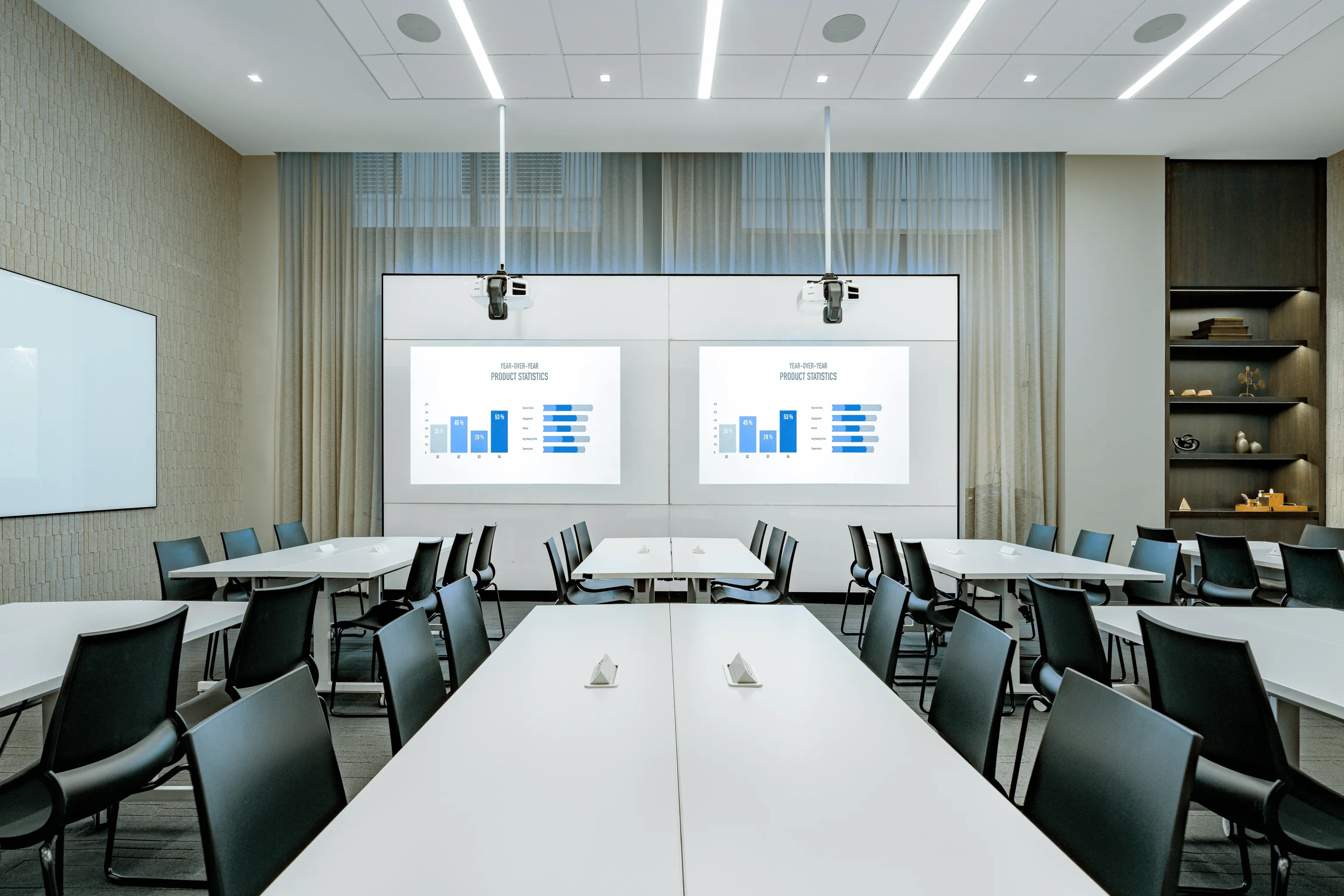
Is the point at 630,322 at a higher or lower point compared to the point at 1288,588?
higher

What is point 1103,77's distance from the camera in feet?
17.6

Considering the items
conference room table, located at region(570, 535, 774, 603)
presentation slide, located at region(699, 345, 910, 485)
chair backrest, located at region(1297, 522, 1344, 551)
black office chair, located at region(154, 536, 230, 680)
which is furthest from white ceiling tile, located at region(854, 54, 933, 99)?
black office chair, located at region(154, 536, 230, 680)

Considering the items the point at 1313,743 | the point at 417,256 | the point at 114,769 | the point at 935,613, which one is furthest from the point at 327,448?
the point at 1313,743

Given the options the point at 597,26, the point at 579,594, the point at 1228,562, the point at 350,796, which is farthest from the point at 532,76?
the point at 1228,562

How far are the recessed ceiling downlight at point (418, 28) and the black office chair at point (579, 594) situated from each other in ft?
11.8

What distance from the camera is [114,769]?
6.26ft

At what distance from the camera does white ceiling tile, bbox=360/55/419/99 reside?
507 centimetres

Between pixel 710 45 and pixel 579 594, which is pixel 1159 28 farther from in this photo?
pixel 579 594

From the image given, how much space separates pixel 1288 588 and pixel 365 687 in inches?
222

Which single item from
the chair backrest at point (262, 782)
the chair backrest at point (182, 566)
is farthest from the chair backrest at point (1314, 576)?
the chair backrest at point (182, 566)

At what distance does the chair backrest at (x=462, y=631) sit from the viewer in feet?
7.74

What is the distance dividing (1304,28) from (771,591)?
5382 mm

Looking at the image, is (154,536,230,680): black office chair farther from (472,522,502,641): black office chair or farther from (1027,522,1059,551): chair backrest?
(1027,522,1059,551): chair backrest

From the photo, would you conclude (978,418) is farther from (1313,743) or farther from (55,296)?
(55,296)
